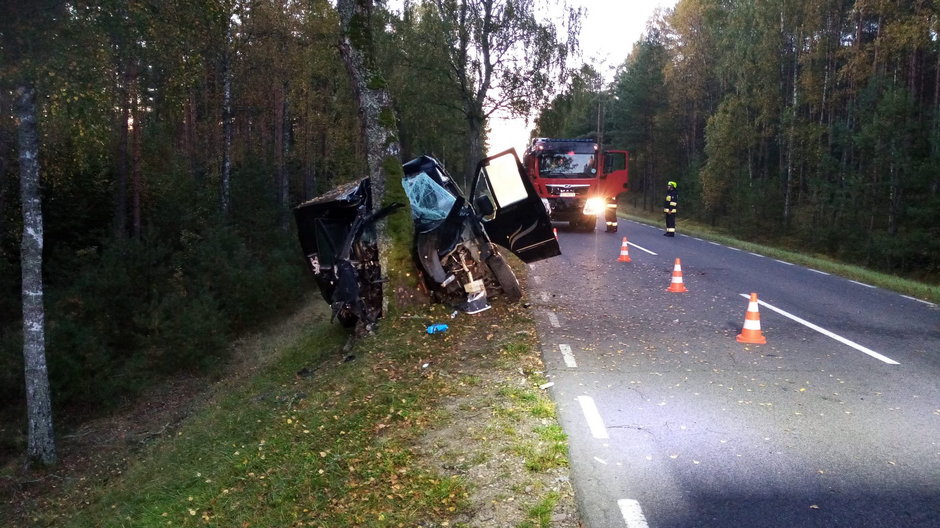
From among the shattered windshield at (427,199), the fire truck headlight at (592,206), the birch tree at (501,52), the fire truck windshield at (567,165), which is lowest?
the fire truck headlight at (592,206)

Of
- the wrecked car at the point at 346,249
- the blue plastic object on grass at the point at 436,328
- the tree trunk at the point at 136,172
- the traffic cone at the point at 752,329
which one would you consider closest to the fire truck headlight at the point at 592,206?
the wrecked car at the point at 346,249

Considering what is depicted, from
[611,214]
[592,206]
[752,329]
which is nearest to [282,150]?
[592,206]

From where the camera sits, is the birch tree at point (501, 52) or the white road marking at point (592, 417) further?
the birch tree at point (501, 52)

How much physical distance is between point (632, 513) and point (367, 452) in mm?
2147

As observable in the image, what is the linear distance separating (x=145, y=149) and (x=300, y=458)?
1896 cm

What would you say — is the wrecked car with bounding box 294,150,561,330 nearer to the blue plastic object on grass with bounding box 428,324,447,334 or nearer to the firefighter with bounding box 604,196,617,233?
the blue plastic object on grass with bounding box 428,324,447,334

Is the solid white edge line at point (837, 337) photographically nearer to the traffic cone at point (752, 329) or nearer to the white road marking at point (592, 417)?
the traffic cone at point (752, 329)

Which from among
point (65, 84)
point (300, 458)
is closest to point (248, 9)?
point (65, 84)

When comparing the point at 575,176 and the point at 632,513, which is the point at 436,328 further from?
the point at 575,176

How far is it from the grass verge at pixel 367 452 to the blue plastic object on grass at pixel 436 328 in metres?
0.14

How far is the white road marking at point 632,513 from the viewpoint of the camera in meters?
3.94

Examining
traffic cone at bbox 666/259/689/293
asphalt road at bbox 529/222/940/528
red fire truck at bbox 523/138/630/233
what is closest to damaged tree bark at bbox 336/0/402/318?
asphalt road at bbox 529/222/940/528

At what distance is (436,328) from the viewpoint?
932 cm

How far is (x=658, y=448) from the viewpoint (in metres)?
5.11
